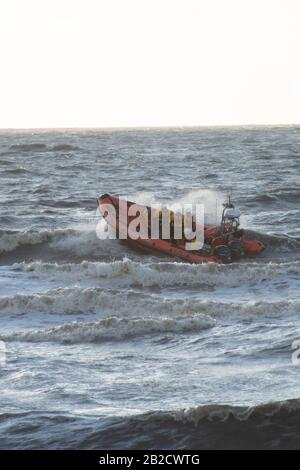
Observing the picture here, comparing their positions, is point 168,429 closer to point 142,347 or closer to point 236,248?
point 142,347

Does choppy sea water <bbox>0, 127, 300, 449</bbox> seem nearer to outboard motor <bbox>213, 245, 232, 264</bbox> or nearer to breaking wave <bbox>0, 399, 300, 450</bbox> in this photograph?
breaking wave <bbox>0, 399, 300, 450</bbox>

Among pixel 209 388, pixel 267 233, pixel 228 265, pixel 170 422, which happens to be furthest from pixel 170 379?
pixel 267 233

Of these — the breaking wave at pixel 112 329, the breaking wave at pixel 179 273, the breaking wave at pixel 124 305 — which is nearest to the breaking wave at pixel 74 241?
the breaking wave at pixel 179 273

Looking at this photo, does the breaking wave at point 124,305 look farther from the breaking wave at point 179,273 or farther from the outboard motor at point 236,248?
the outboard motor at point 236,248

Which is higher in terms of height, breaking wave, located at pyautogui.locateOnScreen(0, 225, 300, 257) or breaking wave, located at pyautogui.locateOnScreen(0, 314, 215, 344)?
breaking wave, located at pyautogui.locateOnScreen(0, 314, 215, 344)

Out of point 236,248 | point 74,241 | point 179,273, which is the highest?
point 236,248

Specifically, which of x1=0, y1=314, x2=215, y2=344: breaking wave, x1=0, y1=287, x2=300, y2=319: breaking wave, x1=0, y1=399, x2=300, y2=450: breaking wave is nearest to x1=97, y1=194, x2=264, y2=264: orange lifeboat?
x1=0, y1=287, x2=300, y2=319: breaking wave

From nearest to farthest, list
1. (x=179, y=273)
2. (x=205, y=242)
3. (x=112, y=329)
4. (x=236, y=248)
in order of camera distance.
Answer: (x=112, y=329) → (x=179, y=273) → (x=236, y=248) → (x=205, y=242)

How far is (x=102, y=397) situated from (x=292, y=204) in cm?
2435

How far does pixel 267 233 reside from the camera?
24.9m

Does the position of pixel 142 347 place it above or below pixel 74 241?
above

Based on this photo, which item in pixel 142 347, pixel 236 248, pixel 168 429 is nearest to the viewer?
pixel 168 429

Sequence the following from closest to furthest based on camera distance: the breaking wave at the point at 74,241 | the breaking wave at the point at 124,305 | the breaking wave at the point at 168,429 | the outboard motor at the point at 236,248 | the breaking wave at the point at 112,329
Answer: the breaking wave at the point at 168,429 → the breaking wave at the point at 112,329 → the breaking wave at the point at 124,305 → the outboard motor at the point at 236,248 → the breaking wave at the point at 74,241

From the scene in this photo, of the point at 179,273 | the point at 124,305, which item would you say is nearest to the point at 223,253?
the point at 179,273
